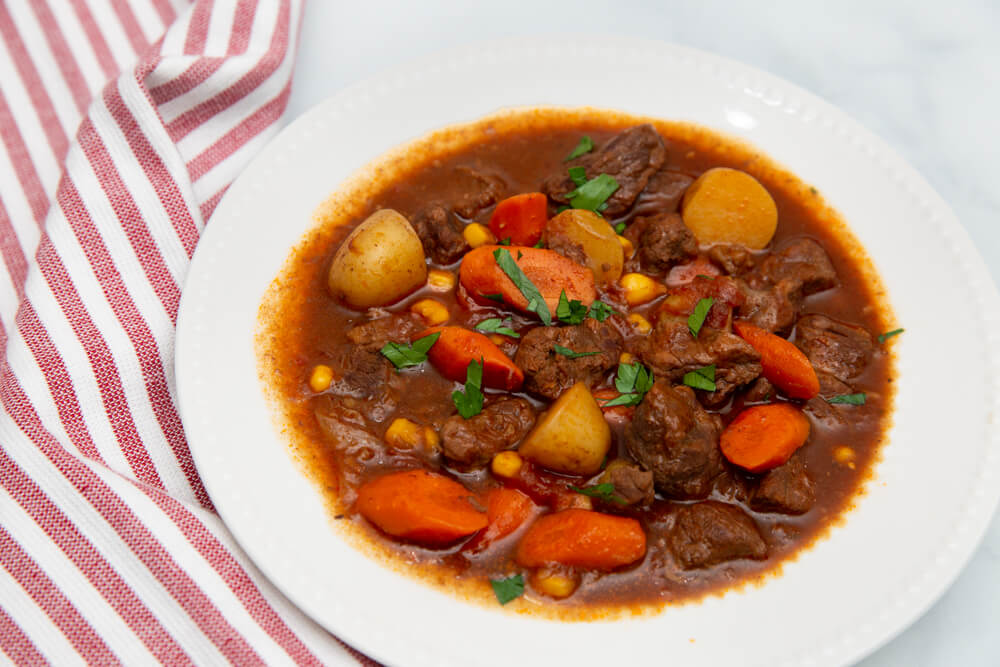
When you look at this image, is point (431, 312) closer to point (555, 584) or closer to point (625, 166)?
point (625, 166)

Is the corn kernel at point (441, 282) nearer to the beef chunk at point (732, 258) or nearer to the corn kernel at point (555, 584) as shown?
the beef chunk at point (732, 258)

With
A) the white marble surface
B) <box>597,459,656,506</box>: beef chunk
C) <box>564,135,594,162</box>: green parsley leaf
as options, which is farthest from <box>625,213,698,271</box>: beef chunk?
the white marble surface

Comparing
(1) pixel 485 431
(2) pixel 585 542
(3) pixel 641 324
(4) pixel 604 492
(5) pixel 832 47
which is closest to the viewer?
(2) pixel 585 542

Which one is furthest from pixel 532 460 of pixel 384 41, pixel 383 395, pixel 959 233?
pixel 384 41

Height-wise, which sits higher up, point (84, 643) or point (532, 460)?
point (532, 460)

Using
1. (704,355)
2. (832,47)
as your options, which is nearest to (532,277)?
(704,355)

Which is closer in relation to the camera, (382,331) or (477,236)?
(382,331)

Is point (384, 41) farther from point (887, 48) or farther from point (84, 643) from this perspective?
point (84, 643)
